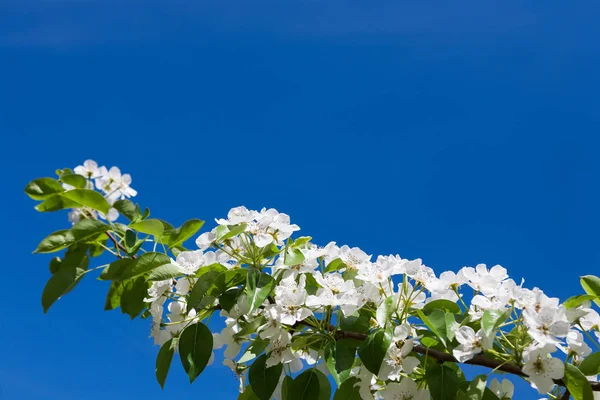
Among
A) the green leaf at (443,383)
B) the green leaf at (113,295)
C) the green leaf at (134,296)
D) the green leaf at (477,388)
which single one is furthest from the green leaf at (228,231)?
the green leaf at (477,388)

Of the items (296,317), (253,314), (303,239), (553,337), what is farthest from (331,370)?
(553,337)

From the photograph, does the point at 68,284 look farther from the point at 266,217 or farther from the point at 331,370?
the point at 331,370

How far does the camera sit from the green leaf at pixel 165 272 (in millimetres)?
1875

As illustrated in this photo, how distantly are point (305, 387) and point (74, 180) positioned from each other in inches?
39.5

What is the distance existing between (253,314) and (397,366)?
1.60 ft

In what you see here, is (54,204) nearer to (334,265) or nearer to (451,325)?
(334,265)

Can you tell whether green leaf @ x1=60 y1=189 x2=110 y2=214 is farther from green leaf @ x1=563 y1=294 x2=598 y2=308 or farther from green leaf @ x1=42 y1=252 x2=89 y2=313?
green leaf @ x1=563 y1=294 x2=598 y2=308

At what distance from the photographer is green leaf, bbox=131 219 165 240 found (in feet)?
6.19

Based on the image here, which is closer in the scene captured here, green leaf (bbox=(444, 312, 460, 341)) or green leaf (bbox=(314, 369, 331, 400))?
green leaf (bbox=(444, 312, 460, 341))

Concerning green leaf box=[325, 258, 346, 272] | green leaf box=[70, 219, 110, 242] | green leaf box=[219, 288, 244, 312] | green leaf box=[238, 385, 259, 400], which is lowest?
green leaf box=[238, 385, 259, 400]

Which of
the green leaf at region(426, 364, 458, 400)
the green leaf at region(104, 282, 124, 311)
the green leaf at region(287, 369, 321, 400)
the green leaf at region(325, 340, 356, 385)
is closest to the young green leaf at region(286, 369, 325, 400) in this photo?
the green leaf at region(287, 369, 321, 400)

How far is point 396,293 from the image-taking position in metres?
1.93

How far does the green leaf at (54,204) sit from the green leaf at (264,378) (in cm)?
79

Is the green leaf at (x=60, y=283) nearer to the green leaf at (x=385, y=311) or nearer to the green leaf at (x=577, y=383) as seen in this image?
the green leaf at (x=385, y=311)
